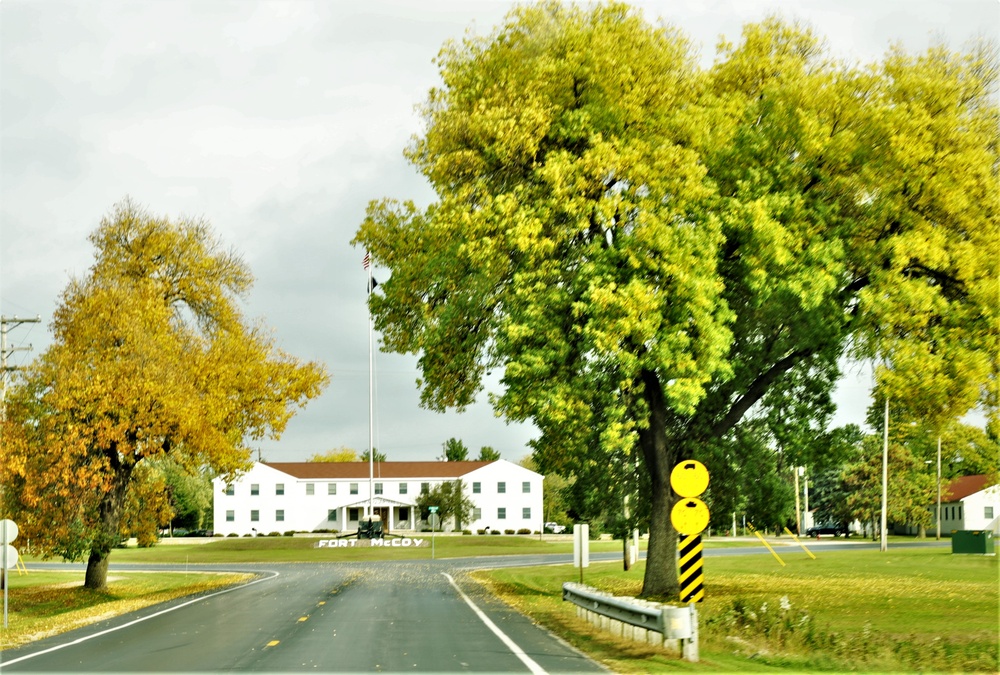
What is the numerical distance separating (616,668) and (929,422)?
13.4m

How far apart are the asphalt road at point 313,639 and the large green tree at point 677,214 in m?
5.25

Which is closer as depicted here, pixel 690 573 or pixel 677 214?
pixel 690 573

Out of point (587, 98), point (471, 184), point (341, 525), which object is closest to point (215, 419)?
point (471, 184)

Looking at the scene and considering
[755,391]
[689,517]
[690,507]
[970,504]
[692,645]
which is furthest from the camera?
[970,504]

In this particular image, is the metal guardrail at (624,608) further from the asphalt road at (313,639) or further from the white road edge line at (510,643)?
the white road edge line at (510,643)

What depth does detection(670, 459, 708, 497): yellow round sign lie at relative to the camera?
1555 cm

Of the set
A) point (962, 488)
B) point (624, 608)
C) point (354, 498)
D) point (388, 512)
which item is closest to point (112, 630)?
point (624, 608)

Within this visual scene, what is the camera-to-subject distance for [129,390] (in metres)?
32.1

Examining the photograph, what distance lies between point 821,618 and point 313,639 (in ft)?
34.8

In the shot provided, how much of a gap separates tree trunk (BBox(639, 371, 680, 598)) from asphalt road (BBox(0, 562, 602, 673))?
3712mm

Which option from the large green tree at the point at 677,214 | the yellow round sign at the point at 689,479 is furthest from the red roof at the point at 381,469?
the yellow round sign at the point at 689,479

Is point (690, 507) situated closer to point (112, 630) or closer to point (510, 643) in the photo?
point (510, 643)

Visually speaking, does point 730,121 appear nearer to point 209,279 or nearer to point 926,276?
point 926,276

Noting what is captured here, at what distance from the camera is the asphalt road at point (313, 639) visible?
50.2 ft
